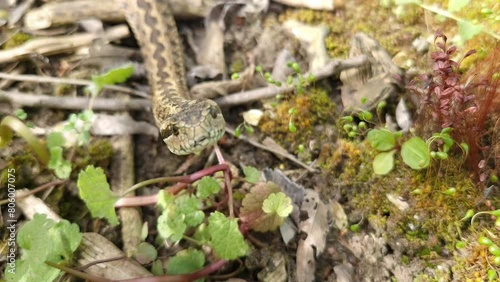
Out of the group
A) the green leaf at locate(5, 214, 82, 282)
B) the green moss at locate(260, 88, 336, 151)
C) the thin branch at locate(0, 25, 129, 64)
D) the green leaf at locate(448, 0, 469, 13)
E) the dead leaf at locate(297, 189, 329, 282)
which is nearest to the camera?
the green leaf at locate(5, 214, 82, 282)

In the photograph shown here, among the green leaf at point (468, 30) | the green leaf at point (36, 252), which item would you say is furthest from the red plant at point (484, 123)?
the green leaf at point (36, 252)

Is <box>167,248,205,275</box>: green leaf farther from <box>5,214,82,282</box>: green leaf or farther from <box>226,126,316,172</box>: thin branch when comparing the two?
<box>226,126,316,172</box>: thin branch

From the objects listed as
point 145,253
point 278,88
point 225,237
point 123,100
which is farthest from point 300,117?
point 145,253

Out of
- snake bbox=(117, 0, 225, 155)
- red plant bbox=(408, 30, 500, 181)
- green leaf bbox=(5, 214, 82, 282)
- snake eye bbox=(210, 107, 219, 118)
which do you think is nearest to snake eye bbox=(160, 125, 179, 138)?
snake bbox=(117, 0, 225, 155)

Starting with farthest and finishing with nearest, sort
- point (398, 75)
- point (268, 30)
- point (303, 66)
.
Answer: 1. point (268, 30)
2. point (303, 66)
3. point (398, 75)

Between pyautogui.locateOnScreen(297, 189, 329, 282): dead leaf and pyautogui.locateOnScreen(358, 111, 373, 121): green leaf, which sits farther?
pyautogui.locateOnScreen(358, 111, 373, 121): green leaf

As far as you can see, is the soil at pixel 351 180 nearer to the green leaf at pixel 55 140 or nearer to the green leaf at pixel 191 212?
the green leaf at pixel 55 140

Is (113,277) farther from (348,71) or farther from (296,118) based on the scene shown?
(348,71)

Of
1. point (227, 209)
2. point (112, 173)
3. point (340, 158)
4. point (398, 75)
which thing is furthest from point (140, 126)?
point (398, 75)
